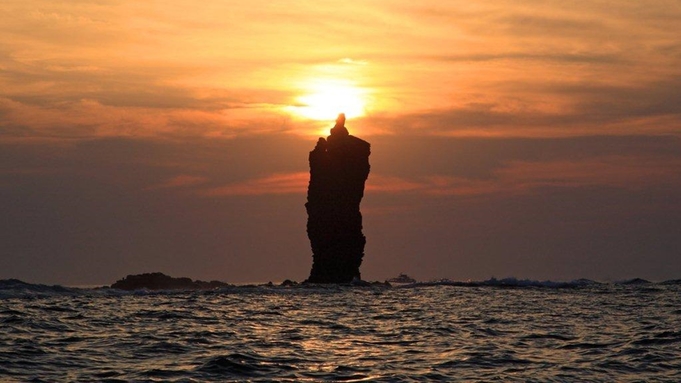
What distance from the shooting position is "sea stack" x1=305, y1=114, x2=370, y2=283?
331ft

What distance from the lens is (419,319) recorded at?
47031 mm

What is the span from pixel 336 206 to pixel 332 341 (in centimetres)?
6527

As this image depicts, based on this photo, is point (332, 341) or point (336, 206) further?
point (336, 206)

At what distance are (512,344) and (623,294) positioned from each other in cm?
3970

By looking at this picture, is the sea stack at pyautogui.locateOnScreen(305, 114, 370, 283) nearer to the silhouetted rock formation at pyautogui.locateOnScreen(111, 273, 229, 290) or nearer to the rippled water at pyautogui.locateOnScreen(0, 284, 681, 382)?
the silhouetted rock formation at pyautogui.locateOnScreen(111, 273, 229, 290)

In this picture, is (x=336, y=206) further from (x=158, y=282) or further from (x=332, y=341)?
(x=332, y=341)

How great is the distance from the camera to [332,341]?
119 feet

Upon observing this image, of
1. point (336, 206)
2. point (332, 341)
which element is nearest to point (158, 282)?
point (336, 206)

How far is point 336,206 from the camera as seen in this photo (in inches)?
3994

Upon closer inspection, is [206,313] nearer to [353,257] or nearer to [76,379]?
[76,379]

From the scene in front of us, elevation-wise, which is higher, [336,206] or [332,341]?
[336,206]

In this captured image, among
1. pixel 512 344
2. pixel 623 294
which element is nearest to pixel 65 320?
pixel 512 344

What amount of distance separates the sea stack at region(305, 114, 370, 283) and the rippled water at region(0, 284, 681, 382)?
4154cm

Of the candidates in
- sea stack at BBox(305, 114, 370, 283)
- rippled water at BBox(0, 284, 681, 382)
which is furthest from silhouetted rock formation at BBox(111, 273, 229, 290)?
rippled water at BBox(0, 284, 681, 382)
